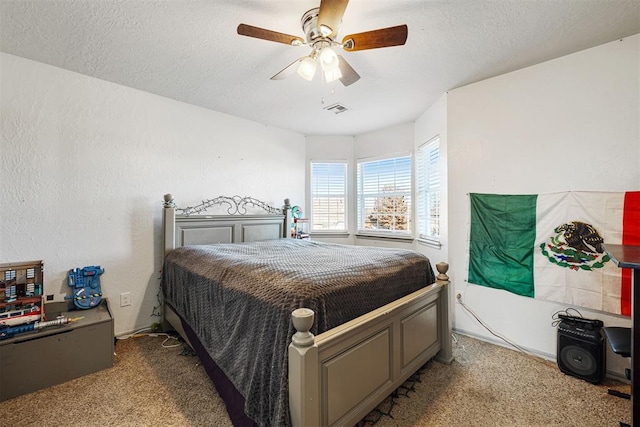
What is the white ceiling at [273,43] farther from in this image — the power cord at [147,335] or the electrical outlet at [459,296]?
the power cord at [147,335]

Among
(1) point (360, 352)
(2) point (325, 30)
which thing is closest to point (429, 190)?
(2) point (325, 30)

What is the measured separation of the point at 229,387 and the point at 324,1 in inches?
86.5

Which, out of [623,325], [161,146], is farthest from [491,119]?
[161,146]

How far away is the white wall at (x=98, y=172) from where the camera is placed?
2211 millimetres

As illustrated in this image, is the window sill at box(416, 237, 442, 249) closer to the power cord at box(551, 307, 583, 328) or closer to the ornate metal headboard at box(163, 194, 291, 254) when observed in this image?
the power cord at box(551, 307, 583, 328)

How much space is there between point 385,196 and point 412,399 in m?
2.92

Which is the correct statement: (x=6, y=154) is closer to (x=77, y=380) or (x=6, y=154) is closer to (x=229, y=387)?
(x=77, y=380)

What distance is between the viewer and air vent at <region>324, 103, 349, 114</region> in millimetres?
3265

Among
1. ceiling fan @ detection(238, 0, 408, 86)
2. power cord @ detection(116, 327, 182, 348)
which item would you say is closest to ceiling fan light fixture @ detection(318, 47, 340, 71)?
ceiling fan @ detection(238, 0, 408, 86)

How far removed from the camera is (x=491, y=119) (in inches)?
103

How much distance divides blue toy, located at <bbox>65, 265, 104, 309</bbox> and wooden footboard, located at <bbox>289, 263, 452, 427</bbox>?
2277 mm

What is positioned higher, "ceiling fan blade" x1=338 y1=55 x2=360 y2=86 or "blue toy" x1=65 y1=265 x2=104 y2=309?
"ceiling fan blade" x1=338 y1=55 x2=360 y2=86

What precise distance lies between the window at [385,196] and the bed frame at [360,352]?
1986 millimetres

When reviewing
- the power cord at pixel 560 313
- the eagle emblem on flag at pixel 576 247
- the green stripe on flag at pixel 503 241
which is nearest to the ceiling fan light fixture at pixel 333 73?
the green stripe on flag at pixel 503 241
